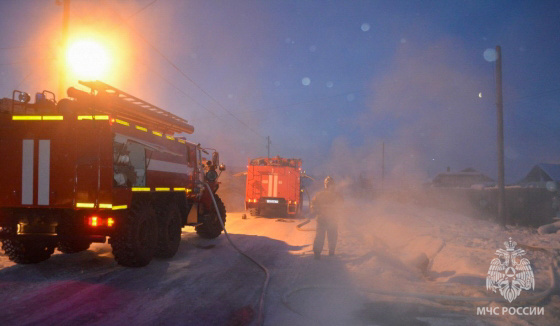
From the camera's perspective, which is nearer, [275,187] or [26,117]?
[26,117]

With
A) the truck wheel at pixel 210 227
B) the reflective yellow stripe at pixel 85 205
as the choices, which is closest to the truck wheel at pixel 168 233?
the reflective yellow stripe at pixel 85 205

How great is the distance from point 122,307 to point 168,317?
2.36 feet

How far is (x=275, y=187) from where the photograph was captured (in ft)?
59.3

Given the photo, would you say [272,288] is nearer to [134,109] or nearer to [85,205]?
[85,205]

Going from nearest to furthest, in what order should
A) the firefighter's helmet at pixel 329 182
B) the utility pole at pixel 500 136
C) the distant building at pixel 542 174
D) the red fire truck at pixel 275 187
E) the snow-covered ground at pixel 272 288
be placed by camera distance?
1. the snow-covered ground at pixel 272 288
2. the firefighter's helmet at pixel 329 182
3. the utility pole at pixel 500 136
4. the red fire truck at pixel 275 187
5. the distant building at pixel 542 174

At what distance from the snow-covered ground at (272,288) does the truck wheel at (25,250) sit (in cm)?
18

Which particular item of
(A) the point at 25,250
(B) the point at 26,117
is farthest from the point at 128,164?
(A) the point at 25,250

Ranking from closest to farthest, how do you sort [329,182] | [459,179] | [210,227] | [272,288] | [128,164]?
[272,288] < [128,164] < [329,182] < [210,227] < [459,179]

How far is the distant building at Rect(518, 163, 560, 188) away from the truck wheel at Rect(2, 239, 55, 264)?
61665 mm

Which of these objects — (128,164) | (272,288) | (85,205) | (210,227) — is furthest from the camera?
(210,227)

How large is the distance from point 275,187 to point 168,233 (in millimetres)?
10423

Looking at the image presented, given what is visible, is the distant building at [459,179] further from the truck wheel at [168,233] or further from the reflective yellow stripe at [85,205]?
the reflective yellow stripe at [85,205]

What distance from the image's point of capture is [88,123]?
241 inches

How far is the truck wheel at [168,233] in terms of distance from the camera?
7598 mm
